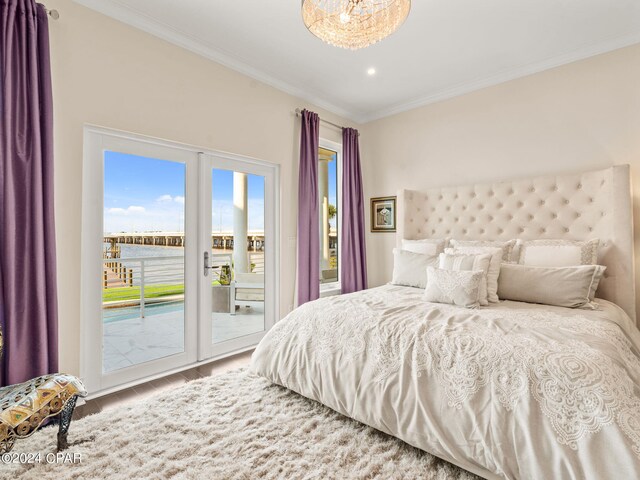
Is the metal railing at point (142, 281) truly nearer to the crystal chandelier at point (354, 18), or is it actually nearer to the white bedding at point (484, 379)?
the white bedding at point (484, 379)

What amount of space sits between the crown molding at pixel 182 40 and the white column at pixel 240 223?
1.05 meters

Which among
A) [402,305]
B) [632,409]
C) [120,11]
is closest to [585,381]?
[632,409]

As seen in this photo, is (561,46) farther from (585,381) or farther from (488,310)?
(585,381)

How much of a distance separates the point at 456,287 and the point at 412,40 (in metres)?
2.16

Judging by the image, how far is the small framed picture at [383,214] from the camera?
4.40 meters

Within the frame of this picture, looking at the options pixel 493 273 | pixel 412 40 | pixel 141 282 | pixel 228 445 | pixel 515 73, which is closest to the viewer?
pixel 228 445

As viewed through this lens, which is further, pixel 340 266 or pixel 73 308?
pixel 340 266

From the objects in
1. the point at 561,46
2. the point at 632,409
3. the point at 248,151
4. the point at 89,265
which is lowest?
the point at 632,409

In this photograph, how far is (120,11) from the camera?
98.1 inches

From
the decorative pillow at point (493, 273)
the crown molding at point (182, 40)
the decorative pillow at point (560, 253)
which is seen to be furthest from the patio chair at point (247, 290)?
the decorative pillow at point (560, 253)

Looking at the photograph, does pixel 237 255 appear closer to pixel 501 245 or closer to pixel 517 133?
pixel 501 245

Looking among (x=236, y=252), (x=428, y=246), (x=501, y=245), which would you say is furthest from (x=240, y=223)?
(x=501, y=245)

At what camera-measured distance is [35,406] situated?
1.55 m

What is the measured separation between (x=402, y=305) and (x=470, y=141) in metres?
2.37
